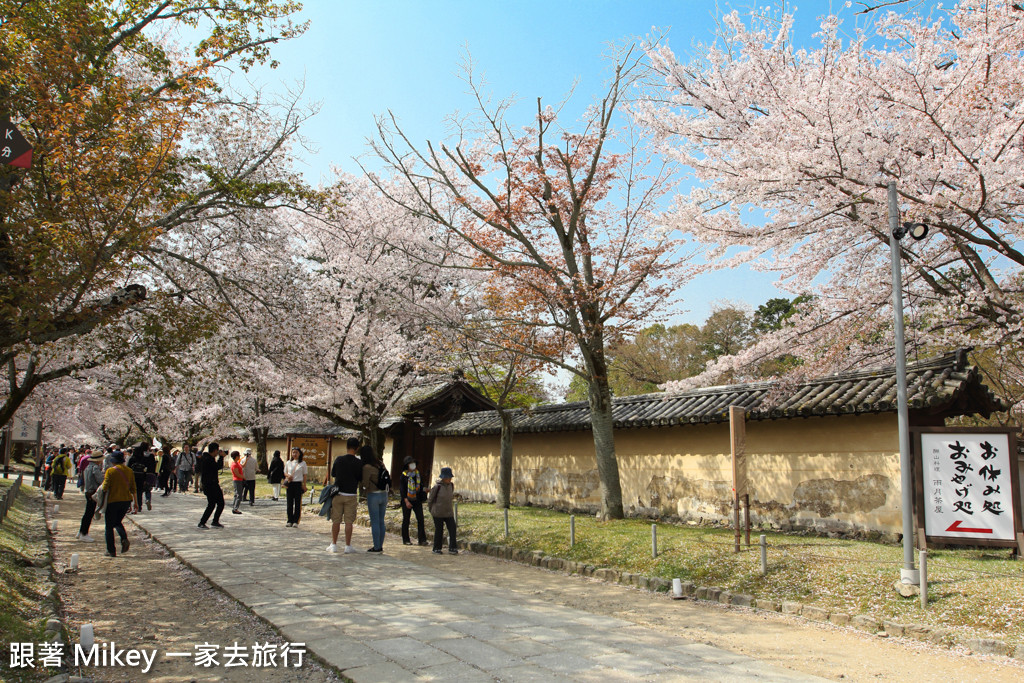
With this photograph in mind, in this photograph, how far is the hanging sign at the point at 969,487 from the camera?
785 centimetres

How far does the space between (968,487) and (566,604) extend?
17.4 ft

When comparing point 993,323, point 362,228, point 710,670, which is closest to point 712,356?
point 362,228

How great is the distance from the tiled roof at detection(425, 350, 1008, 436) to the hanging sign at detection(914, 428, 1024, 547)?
185cm

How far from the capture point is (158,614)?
7.17 metres

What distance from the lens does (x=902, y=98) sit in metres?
8.94

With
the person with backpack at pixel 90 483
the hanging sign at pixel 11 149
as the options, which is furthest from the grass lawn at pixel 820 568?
the hanging sign at pixel 11 149

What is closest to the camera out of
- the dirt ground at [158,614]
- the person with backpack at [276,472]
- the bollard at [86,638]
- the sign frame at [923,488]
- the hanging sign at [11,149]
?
the hanging sign at [11,149]

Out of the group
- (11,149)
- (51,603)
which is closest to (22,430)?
(51,603)

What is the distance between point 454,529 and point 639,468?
17.6 ft

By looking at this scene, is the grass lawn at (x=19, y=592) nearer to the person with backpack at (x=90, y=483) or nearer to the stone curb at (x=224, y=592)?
the person with backpack at (x=90, y=483)

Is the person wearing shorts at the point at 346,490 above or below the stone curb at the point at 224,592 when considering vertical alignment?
above

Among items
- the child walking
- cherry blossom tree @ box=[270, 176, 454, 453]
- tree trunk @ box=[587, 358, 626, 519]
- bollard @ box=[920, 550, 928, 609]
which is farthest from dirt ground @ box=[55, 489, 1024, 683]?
cherry blossom tree @ box=[270, 176, 454, 453]

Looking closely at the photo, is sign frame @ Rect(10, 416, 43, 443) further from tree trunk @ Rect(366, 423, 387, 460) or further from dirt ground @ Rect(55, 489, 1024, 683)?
dirt ground @ Rect(55, 489, 1024, 683)

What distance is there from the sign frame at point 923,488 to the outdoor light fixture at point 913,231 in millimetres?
2604
